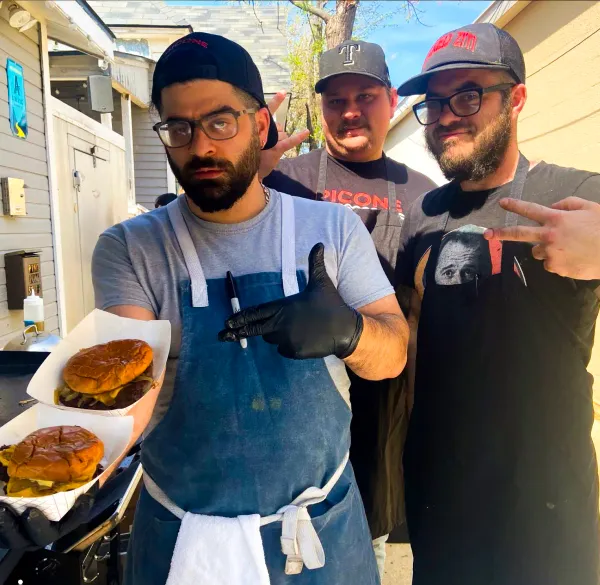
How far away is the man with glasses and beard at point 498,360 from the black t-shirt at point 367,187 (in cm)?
38

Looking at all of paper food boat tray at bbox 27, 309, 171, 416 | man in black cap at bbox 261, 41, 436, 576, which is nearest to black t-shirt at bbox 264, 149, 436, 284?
man in black cap at bbox 261, 41, 436, 576

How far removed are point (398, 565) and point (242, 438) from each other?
2.48 metres

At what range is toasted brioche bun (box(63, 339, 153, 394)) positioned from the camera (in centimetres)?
129

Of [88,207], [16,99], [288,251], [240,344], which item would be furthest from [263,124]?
[88,207]

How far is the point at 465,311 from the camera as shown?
184 cm

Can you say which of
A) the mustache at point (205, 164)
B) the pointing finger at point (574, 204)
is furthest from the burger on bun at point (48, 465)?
the pointing finger at point (574, 204)

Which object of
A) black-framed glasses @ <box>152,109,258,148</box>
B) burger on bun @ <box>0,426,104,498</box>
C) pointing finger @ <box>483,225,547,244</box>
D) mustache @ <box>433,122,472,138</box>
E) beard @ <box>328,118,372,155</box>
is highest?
beard @ <box>328,118,372,155</box>

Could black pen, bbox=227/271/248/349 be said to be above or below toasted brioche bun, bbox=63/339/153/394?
above

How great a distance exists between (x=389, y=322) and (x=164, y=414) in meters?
0.76

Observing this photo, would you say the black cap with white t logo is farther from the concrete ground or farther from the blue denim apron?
the concrete ground

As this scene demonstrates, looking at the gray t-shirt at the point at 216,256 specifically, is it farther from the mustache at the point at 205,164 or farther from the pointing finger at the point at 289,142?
the pointing finger at the point at 289,142

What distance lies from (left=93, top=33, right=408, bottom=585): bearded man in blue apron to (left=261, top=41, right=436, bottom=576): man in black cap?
29.6 inches

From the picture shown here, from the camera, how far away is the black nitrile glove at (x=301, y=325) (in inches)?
50.7

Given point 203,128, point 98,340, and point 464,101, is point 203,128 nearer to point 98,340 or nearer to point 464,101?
point 98,340
